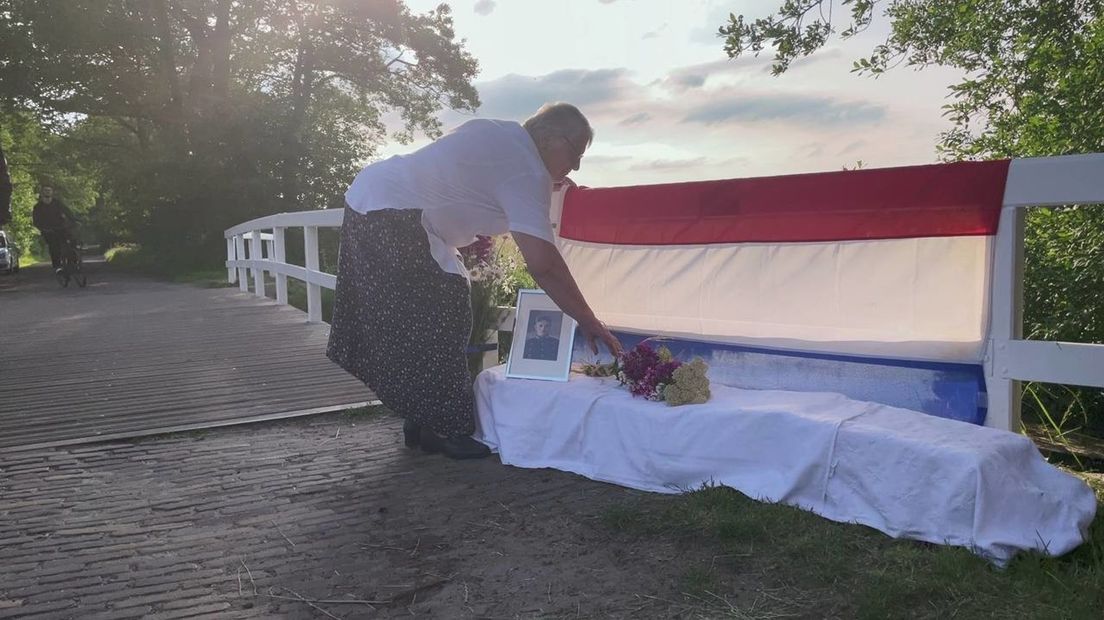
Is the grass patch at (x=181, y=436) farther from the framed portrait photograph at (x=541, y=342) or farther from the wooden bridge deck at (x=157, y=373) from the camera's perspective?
the framed portrait photograph at (x=541, y=342)

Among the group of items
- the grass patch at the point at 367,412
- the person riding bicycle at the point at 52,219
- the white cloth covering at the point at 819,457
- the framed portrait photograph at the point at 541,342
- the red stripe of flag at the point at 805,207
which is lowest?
the grass patch at the point at 367,412

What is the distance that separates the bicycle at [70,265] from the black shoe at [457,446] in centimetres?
1532

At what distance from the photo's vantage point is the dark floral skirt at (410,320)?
3707 millimetres

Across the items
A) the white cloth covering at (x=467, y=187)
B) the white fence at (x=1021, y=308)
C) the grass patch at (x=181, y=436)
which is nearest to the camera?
the white fence at (x=1021, y=308)

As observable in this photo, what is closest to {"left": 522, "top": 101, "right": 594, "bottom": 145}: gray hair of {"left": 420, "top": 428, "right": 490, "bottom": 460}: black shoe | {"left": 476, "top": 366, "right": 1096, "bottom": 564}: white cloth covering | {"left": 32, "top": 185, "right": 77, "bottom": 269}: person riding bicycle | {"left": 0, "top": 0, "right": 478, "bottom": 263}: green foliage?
{"left": 476, "top": 366, "right": 1096, "bottom": 564}: white cloth covering

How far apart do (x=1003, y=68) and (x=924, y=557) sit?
4.34 meters

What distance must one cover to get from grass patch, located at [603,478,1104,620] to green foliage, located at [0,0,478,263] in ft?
73.6

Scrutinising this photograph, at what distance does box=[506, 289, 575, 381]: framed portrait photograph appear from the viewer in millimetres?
3900

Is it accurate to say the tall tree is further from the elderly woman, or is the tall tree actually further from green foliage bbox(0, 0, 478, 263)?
green foliage bbox(0, 0, 478, 263)

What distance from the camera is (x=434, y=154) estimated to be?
12.0 ft

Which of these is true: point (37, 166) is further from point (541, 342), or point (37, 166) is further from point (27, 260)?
point (541, 342)

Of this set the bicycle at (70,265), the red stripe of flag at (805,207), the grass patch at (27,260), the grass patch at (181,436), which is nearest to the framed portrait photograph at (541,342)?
the red stripe of flag at (805,207)

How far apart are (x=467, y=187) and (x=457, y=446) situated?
3.98 ft

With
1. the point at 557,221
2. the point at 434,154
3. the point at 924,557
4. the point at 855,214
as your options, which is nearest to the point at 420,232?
the point at 434,154
